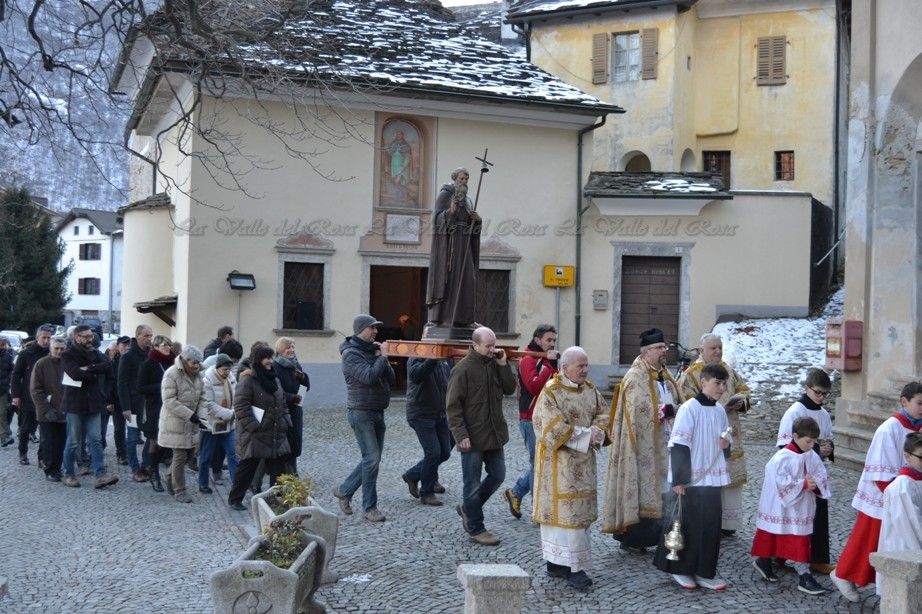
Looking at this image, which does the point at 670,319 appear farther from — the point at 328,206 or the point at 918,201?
the point at 918,201

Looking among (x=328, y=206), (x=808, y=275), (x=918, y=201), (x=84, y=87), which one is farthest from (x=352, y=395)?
(x=808, y=275)

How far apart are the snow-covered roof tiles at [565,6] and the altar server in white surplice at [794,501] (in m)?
22.2

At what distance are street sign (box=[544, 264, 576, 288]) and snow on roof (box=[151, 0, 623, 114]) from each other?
3364mm

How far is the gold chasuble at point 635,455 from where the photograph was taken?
8.30m

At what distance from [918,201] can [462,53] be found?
503 inches

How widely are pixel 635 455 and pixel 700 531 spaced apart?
40.9 inches

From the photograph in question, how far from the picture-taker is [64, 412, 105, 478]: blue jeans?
39.1 ft

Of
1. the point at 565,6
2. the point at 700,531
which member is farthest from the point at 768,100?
the point at 700,531

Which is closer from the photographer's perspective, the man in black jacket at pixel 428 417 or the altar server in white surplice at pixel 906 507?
the altar server in white surplice at pixel 906 507

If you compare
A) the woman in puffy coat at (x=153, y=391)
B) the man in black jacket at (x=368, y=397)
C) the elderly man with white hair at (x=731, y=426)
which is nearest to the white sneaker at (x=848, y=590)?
the elderly man with white hair at (x=731, y=426)

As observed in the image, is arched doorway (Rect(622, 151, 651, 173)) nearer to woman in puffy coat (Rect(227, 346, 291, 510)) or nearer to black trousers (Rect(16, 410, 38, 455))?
black trousers (Rect(16, 410, 38, 455))

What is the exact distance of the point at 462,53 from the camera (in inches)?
931

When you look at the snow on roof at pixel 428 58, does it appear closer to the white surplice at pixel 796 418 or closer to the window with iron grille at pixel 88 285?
the white surplice at pixel 796 418

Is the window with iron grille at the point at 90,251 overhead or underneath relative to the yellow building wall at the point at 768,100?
underneath
